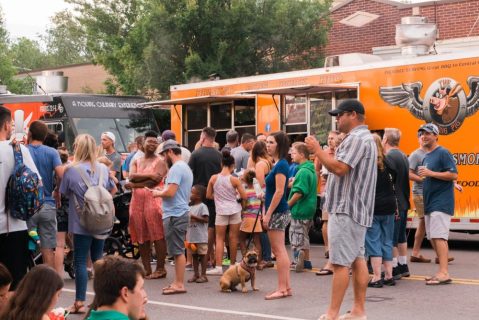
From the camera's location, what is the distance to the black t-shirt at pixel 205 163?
13805 millimetres

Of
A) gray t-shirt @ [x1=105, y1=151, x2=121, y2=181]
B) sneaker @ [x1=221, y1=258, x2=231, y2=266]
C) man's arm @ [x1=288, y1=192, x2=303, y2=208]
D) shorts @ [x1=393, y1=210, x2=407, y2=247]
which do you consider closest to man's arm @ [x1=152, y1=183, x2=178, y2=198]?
man's arm @ [x1=288, y1=192, x2=303, y2=208]

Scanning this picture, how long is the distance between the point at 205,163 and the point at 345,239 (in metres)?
5.25

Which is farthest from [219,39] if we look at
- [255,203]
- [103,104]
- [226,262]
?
[255,203]

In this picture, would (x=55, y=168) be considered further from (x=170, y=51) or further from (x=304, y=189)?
(x=170, y=51)

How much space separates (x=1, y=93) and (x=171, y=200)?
14.5 m

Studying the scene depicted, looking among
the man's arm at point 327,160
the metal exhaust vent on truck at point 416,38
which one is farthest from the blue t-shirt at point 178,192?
the metal exhaust vent on truck at point 416,38

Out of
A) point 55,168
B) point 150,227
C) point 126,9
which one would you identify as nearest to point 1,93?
point 126,9

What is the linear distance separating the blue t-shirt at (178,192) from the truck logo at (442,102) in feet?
18.2

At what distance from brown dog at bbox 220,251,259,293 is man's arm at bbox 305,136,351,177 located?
294 cm

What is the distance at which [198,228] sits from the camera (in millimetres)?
12789

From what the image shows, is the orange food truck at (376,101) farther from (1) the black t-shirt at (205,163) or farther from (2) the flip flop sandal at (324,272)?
(1) the black t-shirt at (205,163)

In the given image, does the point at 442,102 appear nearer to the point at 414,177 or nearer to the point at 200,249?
the point at 414,177

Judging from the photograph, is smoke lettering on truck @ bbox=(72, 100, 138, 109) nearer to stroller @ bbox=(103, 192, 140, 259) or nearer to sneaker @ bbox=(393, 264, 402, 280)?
stroller @ bbox=(103, 192, 140, 259)

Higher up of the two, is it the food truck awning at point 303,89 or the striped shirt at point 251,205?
the food truck awning at point 303,89
